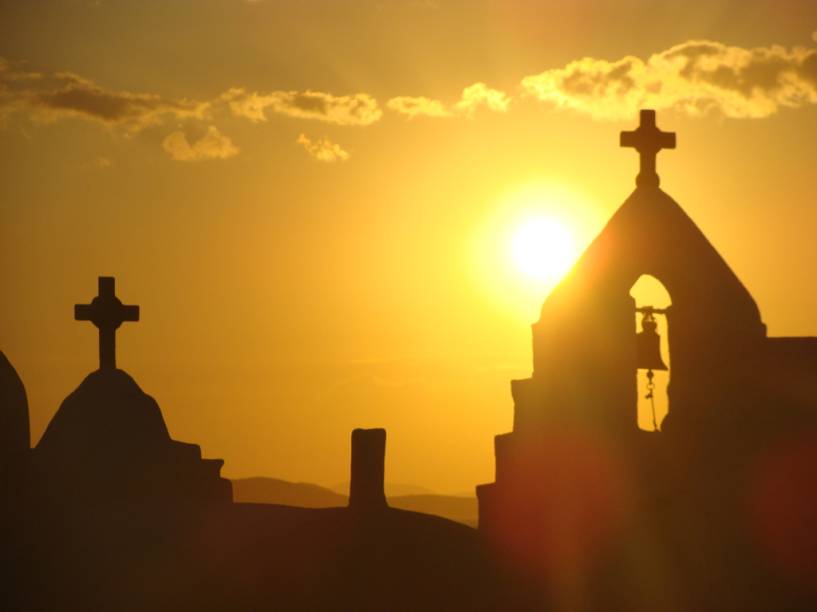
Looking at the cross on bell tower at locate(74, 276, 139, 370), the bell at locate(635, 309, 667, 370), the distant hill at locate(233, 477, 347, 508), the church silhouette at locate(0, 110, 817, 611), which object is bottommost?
the church silhouette at locate(0, 110, 817, 611)

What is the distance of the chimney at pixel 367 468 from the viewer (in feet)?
71.1

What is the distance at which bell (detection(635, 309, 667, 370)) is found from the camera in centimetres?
2275

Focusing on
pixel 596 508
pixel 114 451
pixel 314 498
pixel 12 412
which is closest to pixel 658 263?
pixel 596 508

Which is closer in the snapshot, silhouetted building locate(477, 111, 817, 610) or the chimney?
silhouetted building locate(477, 111, 817, 610)

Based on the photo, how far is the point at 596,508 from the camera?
2025 cm

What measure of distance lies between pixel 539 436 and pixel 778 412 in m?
2.82

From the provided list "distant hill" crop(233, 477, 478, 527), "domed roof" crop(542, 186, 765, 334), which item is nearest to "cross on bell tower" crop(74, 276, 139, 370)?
"domed roof" crop(542, 186, 765, 334)

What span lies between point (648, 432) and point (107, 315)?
27.1 ft

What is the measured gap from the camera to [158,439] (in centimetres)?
2442

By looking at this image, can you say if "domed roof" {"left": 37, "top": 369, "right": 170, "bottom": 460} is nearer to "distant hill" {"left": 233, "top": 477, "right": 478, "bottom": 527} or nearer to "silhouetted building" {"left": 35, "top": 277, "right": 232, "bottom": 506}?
"silhouetted building" {"left": 35, "top": 277, "right": 232, "bottom": 506}

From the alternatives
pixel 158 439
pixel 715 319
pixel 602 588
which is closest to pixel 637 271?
pixel 715 319

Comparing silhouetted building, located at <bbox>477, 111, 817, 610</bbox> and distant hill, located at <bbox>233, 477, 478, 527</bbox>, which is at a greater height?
distant hill, located at <bbox>233, 477, 478, 527</bbox>

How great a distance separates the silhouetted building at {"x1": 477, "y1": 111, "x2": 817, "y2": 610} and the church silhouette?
0.02 meters

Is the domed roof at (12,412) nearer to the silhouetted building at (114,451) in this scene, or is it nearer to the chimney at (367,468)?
the silhouetted building at (114,451)
